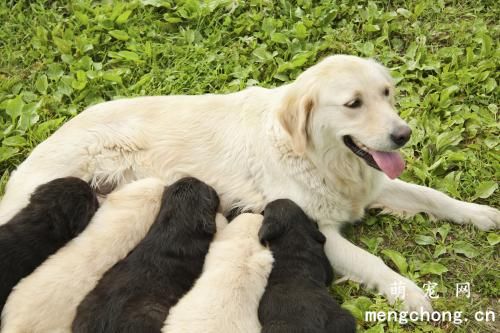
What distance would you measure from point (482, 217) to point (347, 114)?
1376 millimetres

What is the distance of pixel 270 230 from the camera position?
3971 millimetres

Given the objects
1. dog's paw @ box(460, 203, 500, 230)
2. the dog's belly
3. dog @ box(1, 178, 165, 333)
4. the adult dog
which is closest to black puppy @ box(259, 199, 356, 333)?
the adult dog

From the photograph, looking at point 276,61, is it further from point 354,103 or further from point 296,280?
point 296,280

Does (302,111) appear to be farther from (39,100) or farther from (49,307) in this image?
(39,100)

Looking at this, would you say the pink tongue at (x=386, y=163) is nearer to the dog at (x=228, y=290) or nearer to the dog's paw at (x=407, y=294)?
the dog's paw at (x=407, y=294)

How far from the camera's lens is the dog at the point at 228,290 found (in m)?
3.39


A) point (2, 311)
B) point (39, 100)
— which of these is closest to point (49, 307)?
point (2, 311)

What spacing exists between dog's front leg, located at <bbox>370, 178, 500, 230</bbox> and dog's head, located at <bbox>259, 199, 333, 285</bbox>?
87 cm

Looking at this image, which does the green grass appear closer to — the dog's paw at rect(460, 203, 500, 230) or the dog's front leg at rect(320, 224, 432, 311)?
the dog's paw at rect(460, 203, 500, 230)

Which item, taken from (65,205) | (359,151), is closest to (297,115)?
(359,151)

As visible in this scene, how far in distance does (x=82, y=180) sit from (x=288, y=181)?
1486mm

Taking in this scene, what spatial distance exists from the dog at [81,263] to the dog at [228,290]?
573 mm

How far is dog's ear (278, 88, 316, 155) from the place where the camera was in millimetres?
4195

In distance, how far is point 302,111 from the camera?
13.8ft
